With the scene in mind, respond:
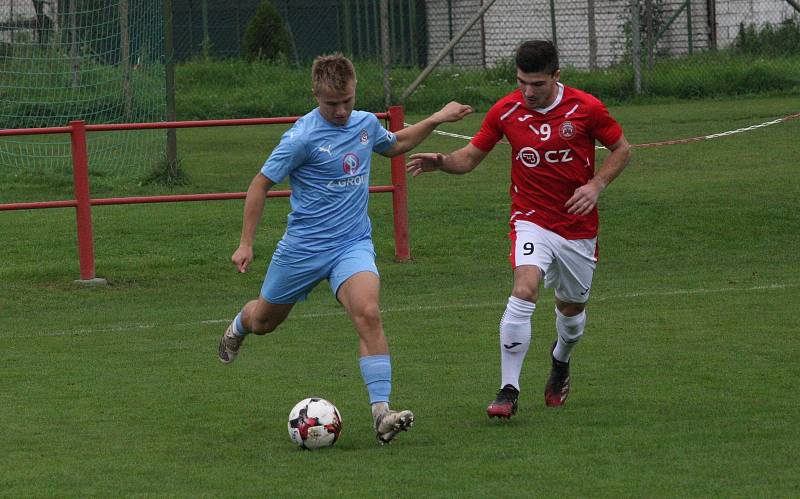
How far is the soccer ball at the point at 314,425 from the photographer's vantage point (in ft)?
21.8

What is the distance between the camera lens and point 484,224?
14820 mm

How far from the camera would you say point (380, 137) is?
7.39 m

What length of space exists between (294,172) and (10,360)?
3.25m

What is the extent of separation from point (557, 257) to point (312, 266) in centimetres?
132

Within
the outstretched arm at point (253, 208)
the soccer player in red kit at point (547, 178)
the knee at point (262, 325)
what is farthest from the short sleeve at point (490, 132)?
the knee at point (262, 325)

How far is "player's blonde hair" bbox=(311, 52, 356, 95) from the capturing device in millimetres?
6785

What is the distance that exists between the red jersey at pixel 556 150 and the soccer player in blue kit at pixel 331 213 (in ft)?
1.76

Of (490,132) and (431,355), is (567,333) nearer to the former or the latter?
(490,132)

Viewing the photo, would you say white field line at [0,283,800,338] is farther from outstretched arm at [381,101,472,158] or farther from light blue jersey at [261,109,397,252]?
light blue jersey at [261,109,397,252]

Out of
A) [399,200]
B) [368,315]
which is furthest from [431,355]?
[399,200]

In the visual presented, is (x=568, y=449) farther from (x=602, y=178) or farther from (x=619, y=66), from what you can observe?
(x=619, y=66)

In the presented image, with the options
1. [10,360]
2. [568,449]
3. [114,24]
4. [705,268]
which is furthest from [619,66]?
[568,449]

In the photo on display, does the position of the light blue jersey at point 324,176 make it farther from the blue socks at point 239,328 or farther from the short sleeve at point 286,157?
the blue socks at point 239,328

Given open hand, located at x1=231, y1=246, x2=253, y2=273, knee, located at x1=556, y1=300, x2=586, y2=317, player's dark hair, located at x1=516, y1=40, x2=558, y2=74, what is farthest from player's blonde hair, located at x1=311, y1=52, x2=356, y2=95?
knee, located at x1=556, y1=300, x2=586, y2=317
